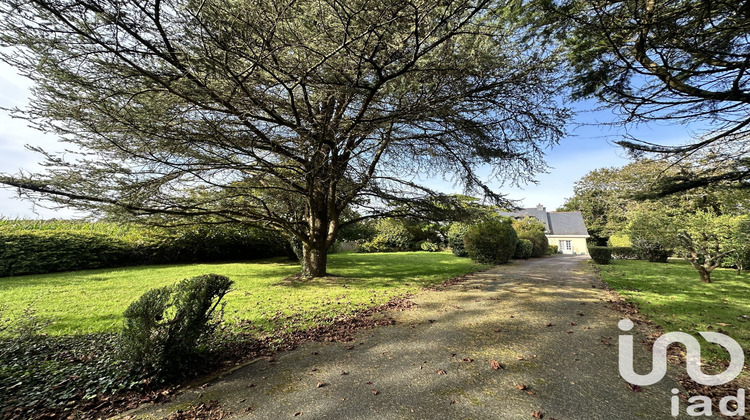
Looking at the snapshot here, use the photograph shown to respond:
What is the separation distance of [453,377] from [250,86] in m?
5.14

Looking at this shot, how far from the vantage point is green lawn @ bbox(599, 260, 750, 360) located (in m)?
4.76

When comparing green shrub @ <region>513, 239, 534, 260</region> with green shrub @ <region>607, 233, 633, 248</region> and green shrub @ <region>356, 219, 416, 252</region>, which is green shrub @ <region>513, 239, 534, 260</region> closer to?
green shrub @ <region>607, 233, 633, 248</region>

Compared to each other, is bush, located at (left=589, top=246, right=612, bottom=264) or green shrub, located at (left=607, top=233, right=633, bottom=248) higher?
green shrub, located at (left=607, top=233, right=633, bottom=248)

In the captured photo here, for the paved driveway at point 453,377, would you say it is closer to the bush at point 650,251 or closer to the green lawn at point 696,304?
the green lawn at point 696,304

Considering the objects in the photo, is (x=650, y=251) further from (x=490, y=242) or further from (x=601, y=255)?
(x=490, y=242)

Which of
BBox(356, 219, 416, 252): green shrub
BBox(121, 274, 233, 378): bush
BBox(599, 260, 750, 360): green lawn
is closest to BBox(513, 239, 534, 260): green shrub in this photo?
BBox(356, 219, 416, 252): green shrub

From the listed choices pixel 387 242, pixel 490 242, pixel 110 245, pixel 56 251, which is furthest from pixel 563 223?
pixel 56 251

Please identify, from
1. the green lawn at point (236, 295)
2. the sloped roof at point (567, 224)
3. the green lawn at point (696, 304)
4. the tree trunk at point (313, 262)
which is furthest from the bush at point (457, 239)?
the sloped roof at point (567, 224)

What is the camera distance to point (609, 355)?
12.2ft

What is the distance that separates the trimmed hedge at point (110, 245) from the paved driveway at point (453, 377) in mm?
7156

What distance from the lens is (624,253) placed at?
73.9 ft

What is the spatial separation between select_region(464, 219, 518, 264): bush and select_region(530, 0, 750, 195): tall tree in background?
30.7ft

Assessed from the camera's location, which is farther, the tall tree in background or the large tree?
the tall tree in background

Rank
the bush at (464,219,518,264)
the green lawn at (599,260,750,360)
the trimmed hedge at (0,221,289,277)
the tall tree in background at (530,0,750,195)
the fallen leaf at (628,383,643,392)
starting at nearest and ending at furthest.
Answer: the fallen leaf at (628,383,643,392) → the tall tree in background at (530,0,750,195) → the green lawn at (599,260,750,360) → the trimmed hedge at (0,221,289,277) → the bush at (464,219,518,264)
